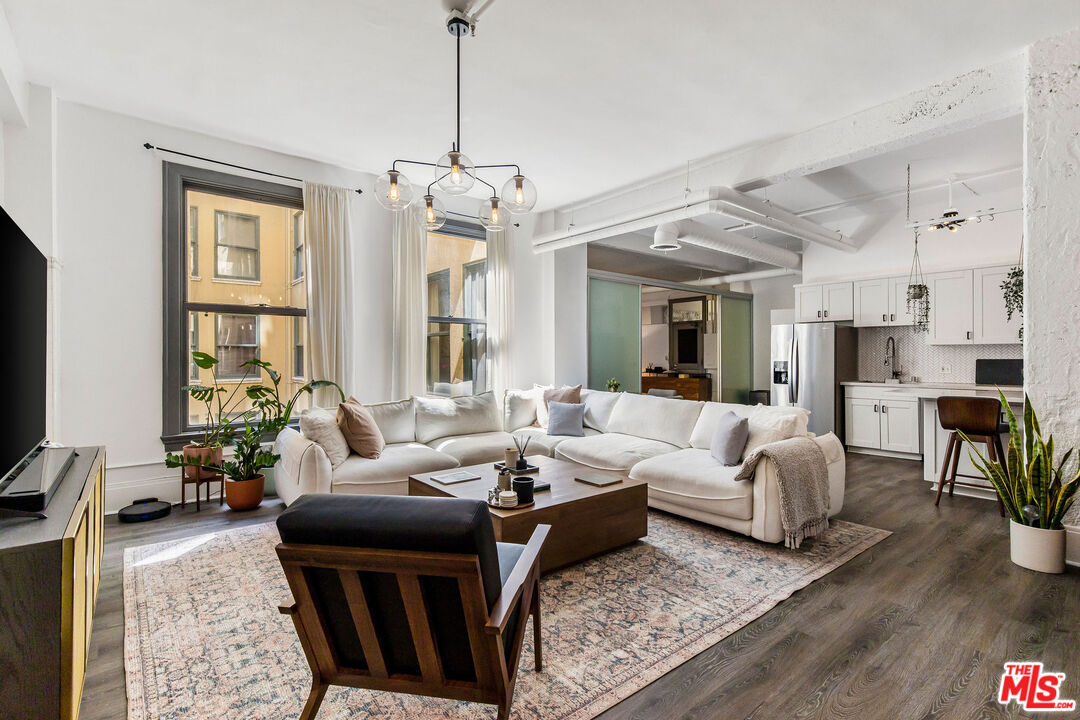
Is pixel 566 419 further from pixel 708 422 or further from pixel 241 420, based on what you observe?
pixel 241 420

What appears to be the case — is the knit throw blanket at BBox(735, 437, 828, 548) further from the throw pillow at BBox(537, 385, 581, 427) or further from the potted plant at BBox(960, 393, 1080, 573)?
the throw pillow at BBox(537, 385, 581, 427)

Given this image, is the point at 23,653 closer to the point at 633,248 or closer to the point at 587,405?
the point at 587,405

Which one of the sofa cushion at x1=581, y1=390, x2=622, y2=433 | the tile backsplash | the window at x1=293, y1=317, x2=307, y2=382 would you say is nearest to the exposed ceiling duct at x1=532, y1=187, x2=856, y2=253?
the tile backsplash

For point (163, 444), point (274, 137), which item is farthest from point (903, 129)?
point (163, 444)

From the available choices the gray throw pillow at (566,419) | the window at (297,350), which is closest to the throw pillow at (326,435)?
the window at (297,350)

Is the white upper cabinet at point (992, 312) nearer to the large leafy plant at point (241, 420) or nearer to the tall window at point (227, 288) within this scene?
the large leafy plant at point (241, 420)

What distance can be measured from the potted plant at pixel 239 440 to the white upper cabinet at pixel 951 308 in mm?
6495

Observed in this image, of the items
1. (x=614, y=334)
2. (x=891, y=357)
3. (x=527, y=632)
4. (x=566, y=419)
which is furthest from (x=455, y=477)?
(x=891, y=357)

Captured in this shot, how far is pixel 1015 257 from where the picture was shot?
17.6 ft

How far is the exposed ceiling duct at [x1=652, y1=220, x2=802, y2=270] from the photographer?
541 centimetres

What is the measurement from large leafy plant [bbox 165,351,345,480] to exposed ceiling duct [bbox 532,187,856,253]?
288 cm

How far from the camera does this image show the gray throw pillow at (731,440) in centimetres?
362

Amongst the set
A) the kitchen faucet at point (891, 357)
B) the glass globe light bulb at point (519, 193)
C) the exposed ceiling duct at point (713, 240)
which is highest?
the exposed ceiling duct at point (713, 240)

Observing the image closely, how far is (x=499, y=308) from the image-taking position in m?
5.94
